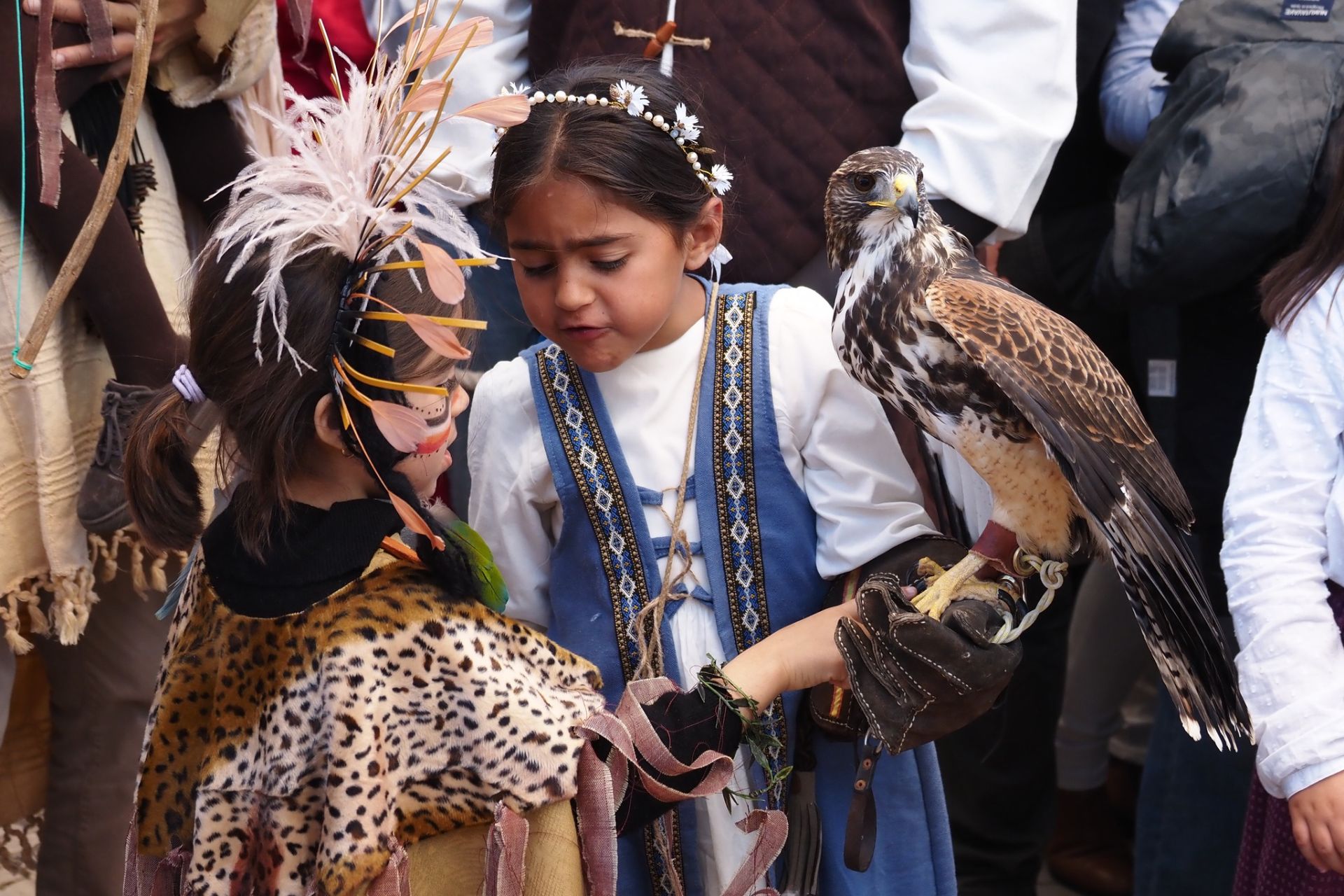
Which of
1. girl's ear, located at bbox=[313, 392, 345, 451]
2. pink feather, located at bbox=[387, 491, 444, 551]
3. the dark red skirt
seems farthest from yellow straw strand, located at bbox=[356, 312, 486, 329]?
the dark red skirt

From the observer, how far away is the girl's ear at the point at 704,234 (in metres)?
1.93

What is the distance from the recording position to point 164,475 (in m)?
1.69

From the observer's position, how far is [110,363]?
2.35 metres

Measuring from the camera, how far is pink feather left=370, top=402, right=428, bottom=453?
155cm

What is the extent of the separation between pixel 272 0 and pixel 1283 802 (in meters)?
2.18

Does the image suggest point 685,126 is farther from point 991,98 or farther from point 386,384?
point 991,98

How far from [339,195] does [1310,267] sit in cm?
143

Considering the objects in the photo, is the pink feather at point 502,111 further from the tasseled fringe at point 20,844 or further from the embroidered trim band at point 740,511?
the tasseled fringe at point 20,844

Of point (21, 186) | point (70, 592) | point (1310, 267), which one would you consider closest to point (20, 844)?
point (70, 592)

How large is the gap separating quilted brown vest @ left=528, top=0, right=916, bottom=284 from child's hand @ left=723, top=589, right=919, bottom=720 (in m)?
0.83

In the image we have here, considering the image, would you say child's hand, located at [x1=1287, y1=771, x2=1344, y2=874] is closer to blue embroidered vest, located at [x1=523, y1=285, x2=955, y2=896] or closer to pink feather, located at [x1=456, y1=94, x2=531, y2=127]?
blue embroidered vest, located at [x1=523, y1=285, x2=955, y2=896]

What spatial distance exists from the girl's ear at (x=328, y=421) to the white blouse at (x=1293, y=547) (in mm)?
1293

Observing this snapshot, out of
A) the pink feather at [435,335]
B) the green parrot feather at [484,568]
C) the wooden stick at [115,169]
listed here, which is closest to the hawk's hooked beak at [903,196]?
the pink feather at [435,335]

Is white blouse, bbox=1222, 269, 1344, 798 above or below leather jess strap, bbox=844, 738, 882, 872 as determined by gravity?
above
